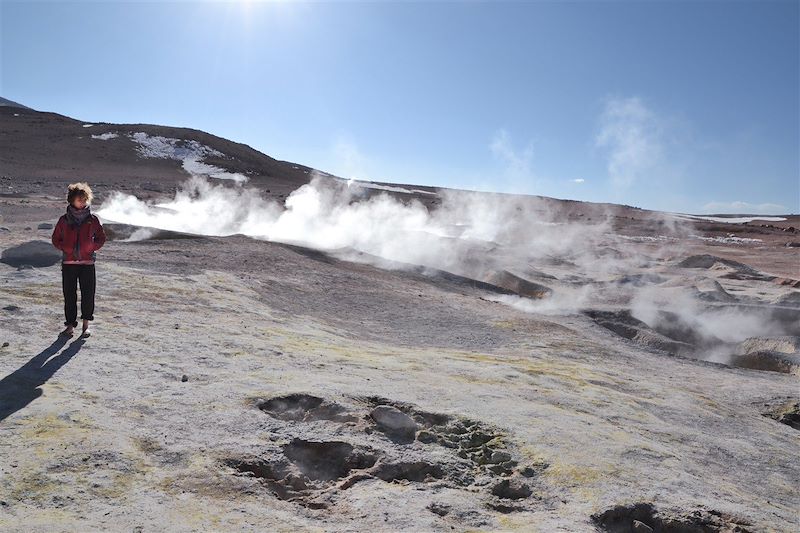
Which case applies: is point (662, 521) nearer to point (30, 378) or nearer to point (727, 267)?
point (30, 378)

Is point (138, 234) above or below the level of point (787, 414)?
above

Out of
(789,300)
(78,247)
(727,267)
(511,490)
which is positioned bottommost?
(511,490)

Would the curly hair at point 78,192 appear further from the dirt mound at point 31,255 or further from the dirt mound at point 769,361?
the dirt mound at point 769,361

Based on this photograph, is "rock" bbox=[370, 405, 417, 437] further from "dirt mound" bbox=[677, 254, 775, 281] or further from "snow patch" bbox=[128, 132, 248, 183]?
"snow patch" bbox=[128, 132, 248, 183]

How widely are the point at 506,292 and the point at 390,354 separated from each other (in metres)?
8.99

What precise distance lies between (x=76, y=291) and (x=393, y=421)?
139 inches

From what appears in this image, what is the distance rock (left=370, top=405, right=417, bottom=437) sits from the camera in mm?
4805

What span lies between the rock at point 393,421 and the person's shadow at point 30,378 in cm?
254

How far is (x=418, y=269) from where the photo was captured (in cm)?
1573

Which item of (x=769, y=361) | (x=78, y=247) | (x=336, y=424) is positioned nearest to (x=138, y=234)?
(x=78, y=247)

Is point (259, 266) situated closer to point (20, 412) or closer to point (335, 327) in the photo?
point (335, 327)

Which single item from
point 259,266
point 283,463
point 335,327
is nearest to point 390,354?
point 335,327

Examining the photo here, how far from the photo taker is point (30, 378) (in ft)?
15.2

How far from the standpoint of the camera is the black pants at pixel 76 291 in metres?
5.86
